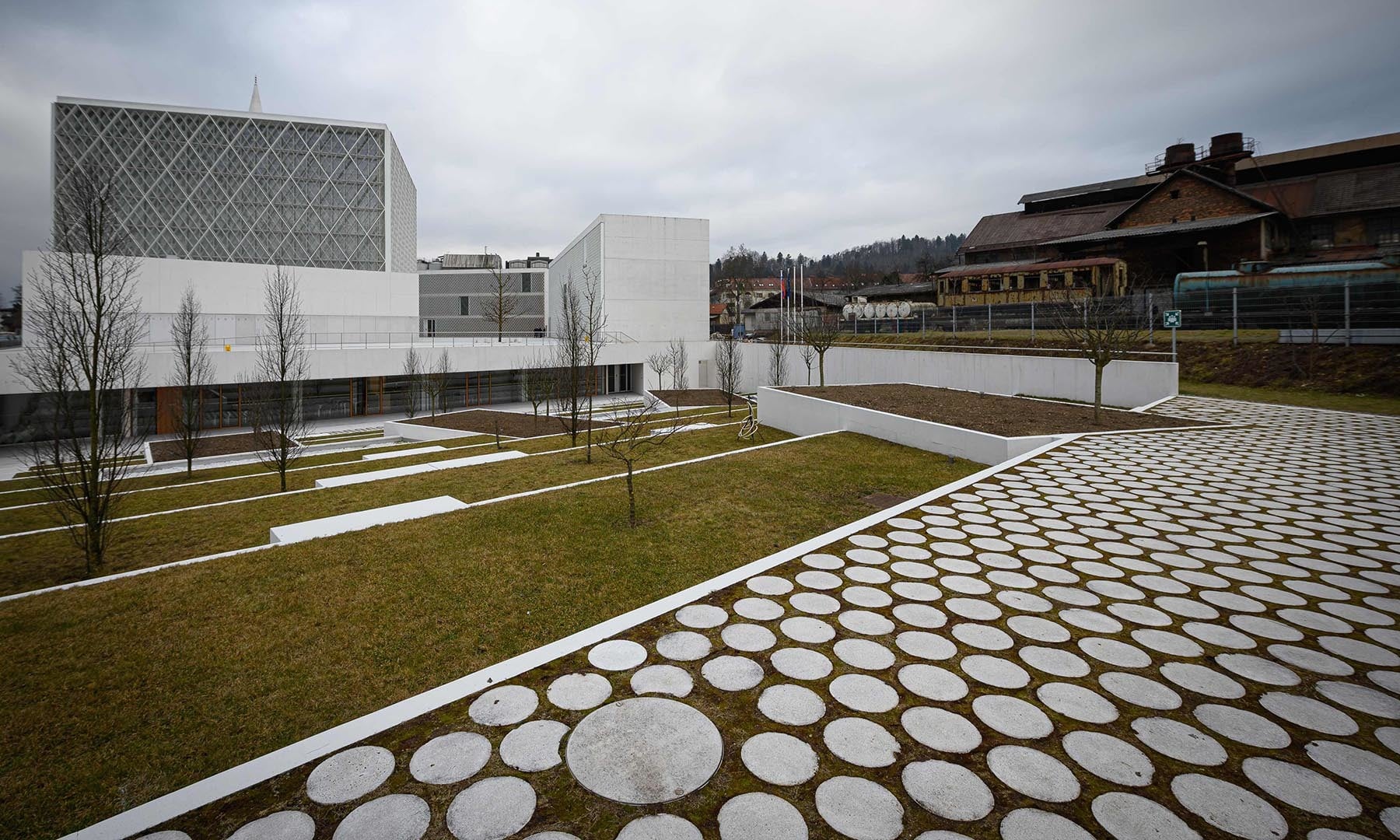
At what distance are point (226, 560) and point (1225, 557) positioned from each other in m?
9.63

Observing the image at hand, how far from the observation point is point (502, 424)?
21.4 meters

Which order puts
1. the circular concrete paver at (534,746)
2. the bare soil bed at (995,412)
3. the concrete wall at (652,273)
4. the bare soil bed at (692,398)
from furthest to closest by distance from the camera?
the concrete wall at (652,273) < the bare soil bed at (692,398) < the bare soil bed at (995,412) < the circular concrete paver at (534,746)

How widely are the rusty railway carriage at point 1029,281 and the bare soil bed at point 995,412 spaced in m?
17.3

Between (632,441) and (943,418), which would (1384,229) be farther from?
(632,441)

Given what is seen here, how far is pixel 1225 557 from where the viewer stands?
5.18 meters

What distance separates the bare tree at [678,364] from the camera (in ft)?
113

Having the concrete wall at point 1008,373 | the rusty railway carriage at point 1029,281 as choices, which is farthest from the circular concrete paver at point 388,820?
the rusty railway carriage at point 1029,281

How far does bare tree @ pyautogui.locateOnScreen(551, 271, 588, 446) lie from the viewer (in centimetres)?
1462

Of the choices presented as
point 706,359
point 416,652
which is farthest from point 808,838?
point 706,359

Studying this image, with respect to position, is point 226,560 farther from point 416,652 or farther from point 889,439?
point 889,439

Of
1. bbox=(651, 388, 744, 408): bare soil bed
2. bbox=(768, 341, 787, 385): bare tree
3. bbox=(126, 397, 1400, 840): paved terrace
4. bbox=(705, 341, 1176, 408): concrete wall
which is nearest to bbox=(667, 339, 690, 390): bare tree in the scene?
bbox=(651, 388, 744, 408): bare soil bed

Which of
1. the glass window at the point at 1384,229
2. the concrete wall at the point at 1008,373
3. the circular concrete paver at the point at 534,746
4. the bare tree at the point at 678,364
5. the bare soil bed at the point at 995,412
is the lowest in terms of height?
the circular concrete paver at the point at 534,746

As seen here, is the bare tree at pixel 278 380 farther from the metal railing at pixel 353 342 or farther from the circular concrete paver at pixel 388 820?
the circular concrete paver at pixel 388 820

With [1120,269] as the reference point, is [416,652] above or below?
below
